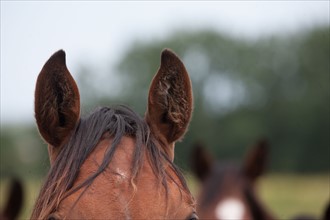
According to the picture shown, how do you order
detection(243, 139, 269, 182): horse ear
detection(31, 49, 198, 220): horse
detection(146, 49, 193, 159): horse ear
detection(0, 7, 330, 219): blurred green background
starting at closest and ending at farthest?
detection(31, 49, 198, 220): horse → detection(146, 49, 193, 159): horse ear → detection(243, 139, 269, 182): horse ear → detection(0, 7, 330, 219): blurred green background

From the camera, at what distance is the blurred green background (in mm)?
36906

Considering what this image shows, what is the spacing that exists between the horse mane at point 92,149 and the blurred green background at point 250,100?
94.9ft

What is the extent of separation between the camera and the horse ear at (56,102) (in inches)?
137

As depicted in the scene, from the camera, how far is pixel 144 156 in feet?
11.4

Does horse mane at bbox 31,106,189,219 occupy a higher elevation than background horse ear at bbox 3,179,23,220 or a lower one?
higher

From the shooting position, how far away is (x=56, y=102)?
3.55m

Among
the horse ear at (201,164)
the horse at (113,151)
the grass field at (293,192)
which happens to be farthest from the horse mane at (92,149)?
the grass field at (293,192)

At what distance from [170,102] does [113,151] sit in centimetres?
48

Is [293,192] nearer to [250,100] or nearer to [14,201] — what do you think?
[250,100]

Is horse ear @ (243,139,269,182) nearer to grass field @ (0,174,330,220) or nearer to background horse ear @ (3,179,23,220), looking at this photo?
background horse ear @ (3,179,23,220)

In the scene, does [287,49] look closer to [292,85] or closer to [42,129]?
[292,85]

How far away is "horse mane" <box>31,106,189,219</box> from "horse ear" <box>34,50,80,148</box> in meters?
0.08

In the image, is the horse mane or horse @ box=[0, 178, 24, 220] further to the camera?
horse @ box=[0, 178, 24, 220]

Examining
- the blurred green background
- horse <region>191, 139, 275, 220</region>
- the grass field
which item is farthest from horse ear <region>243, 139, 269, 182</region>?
the blurred green background
